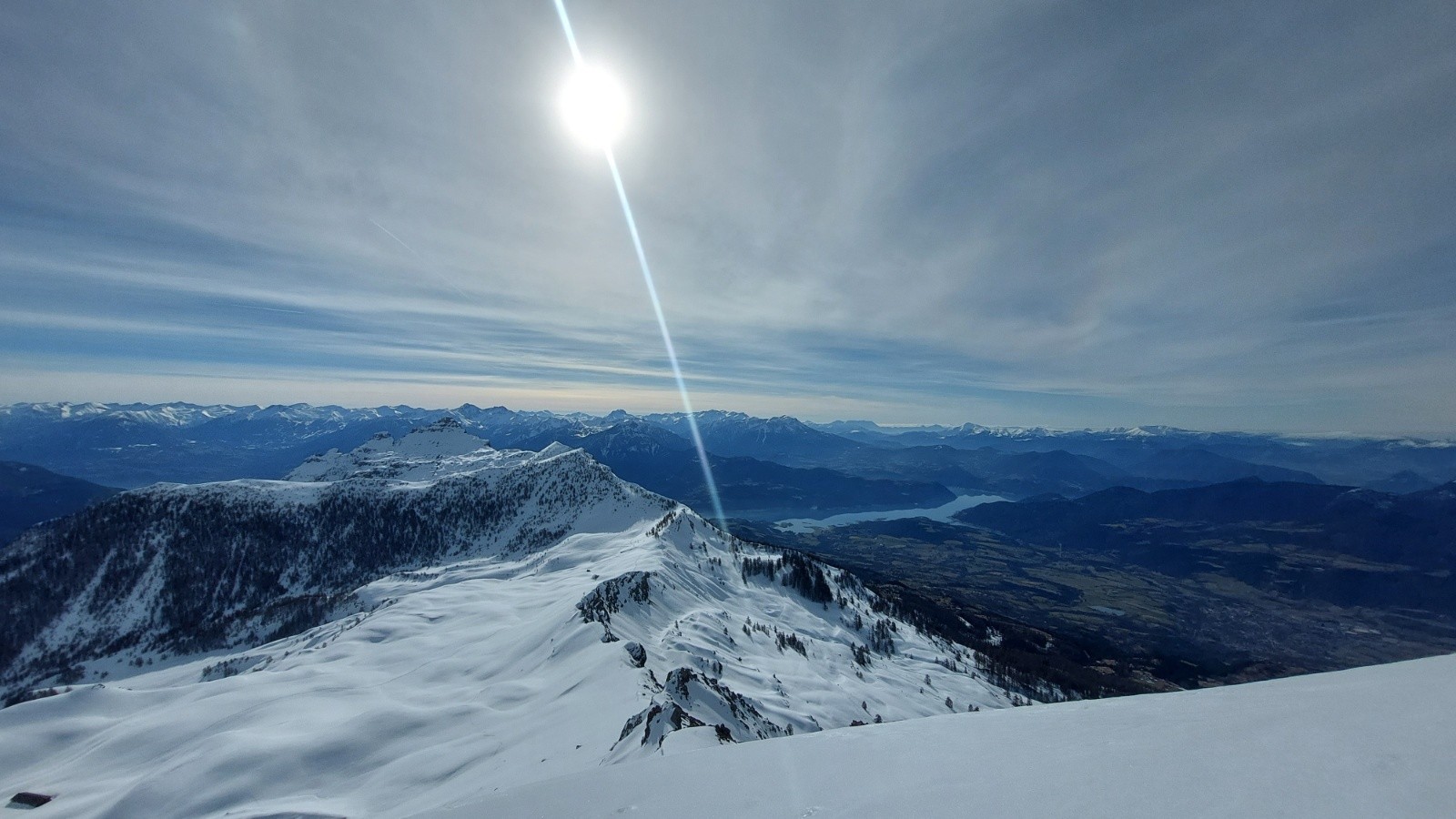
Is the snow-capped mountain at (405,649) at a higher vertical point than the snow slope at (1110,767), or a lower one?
lower

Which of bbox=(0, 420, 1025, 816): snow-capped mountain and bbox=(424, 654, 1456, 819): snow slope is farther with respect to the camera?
bbox=(0, 420, 1025, 816): snow-capped mountain

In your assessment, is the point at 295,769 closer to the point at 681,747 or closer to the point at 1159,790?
the point at 681,747

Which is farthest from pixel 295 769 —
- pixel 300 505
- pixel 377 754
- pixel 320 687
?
pixel 300 505

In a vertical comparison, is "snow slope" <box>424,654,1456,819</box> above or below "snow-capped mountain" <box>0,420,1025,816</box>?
above

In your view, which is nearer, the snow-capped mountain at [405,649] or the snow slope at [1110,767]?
the snow slope at [1110,767]

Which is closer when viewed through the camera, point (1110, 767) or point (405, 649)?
point (1110, 767)
